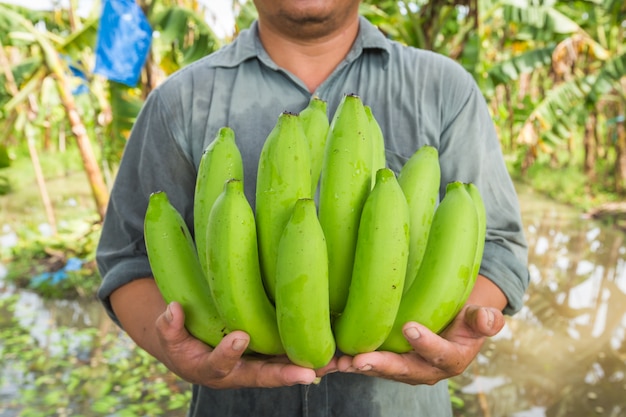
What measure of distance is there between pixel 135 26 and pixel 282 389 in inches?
113

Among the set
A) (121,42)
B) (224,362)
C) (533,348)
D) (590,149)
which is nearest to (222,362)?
(224,362)

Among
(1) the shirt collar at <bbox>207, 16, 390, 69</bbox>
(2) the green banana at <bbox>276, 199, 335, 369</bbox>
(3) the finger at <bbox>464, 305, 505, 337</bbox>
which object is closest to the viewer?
(2) the green banana at <bbox>276, 199, 335, 369</bbox>

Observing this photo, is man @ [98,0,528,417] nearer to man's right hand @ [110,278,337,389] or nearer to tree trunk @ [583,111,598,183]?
man's right hand @ [110,278,337,389]

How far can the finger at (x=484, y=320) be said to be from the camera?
0.91 metres

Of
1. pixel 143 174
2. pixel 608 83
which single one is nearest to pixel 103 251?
pixel 143 174

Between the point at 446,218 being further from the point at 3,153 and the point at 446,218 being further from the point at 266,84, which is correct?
the point at 3,153

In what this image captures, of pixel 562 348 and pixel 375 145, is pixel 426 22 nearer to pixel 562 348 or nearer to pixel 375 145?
pixel 562 348

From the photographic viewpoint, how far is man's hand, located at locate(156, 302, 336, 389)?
877mm

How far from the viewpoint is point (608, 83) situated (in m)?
6.45

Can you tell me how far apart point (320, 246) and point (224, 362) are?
28 centimetres

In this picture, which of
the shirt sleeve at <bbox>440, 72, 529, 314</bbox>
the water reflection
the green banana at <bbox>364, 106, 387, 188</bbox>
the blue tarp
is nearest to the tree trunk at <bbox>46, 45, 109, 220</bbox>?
the blue tarp

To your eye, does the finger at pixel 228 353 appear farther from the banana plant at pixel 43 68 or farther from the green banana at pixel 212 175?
the banana plant at pixel 43 68

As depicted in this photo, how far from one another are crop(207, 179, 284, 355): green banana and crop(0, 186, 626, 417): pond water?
3.26 metres

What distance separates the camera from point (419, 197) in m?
0.93
